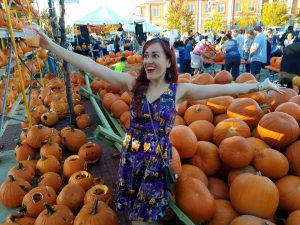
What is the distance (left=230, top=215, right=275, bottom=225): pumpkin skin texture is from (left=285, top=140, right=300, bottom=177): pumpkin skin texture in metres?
0.78

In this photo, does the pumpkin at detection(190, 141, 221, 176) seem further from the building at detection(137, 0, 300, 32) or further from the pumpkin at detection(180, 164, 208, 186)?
the building at detection(137, 0, 300, 32)

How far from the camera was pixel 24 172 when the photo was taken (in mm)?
3355

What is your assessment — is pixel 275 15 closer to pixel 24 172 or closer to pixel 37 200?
pixel 24 172

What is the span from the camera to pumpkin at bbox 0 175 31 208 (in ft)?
10.1

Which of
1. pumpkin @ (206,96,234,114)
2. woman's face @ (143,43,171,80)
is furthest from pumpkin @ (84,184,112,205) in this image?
pumpkin @ (206,96,234,114)

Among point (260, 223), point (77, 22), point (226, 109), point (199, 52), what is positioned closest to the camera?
point (260, 223)

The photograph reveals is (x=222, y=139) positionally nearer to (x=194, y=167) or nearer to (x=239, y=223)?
(x=194, y=167)

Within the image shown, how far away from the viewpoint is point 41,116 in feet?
18.1

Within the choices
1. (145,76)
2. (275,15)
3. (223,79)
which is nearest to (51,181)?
(145,76)

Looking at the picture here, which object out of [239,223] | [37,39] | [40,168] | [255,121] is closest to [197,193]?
[239,223]

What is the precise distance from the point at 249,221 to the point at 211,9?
227ft

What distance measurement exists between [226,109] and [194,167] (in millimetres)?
1134

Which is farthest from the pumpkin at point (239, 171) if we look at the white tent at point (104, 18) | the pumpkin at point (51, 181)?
the white tent at point (104, 18)

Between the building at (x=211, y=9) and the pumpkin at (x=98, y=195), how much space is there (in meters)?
59.3
